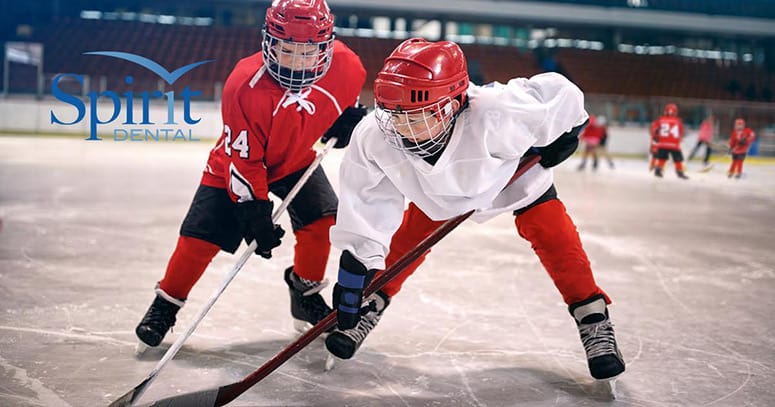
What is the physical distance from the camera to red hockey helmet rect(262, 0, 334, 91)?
75.2 inches

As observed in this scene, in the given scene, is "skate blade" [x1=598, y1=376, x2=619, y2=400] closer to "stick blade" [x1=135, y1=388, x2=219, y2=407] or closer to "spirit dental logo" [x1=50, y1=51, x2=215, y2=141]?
"stick blade" [x1=135, y1=388, x2=219, y2=407]

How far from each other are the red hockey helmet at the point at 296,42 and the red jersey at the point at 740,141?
7344 mm

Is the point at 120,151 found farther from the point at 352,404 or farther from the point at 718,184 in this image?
the point at 352,404

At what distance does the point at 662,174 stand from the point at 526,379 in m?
6.52

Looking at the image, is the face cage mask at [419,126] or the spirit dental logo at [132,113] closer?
the face cage mask at [419,126]

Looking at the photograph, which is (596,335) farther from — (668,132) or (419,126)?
(668,132)

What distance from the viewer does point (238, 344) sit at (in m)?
2.11

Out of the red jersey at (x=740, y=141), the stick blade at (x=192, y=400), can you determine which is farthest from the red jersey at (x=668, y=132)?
the stick blade at (x=192, y=400)

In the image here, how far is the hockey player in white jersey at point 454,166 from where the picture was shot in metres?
1.55

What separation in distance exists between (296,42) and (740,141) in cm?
775

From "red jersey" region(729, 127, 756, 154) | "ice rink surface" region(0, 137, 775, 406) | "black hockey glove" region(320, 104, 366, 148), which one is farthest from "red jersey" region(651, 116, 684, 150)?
"black hockey glove" region(320, 104, 366, 148)

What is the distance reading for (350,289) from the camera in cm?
167

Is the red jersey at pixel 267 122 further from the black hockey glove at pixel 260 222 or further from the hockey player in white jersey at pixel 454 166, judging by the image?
the hockey player in white jersey at pixel 454 166

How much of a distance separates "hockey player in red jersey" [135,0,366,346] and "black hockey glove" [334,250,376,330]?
0.33 m
